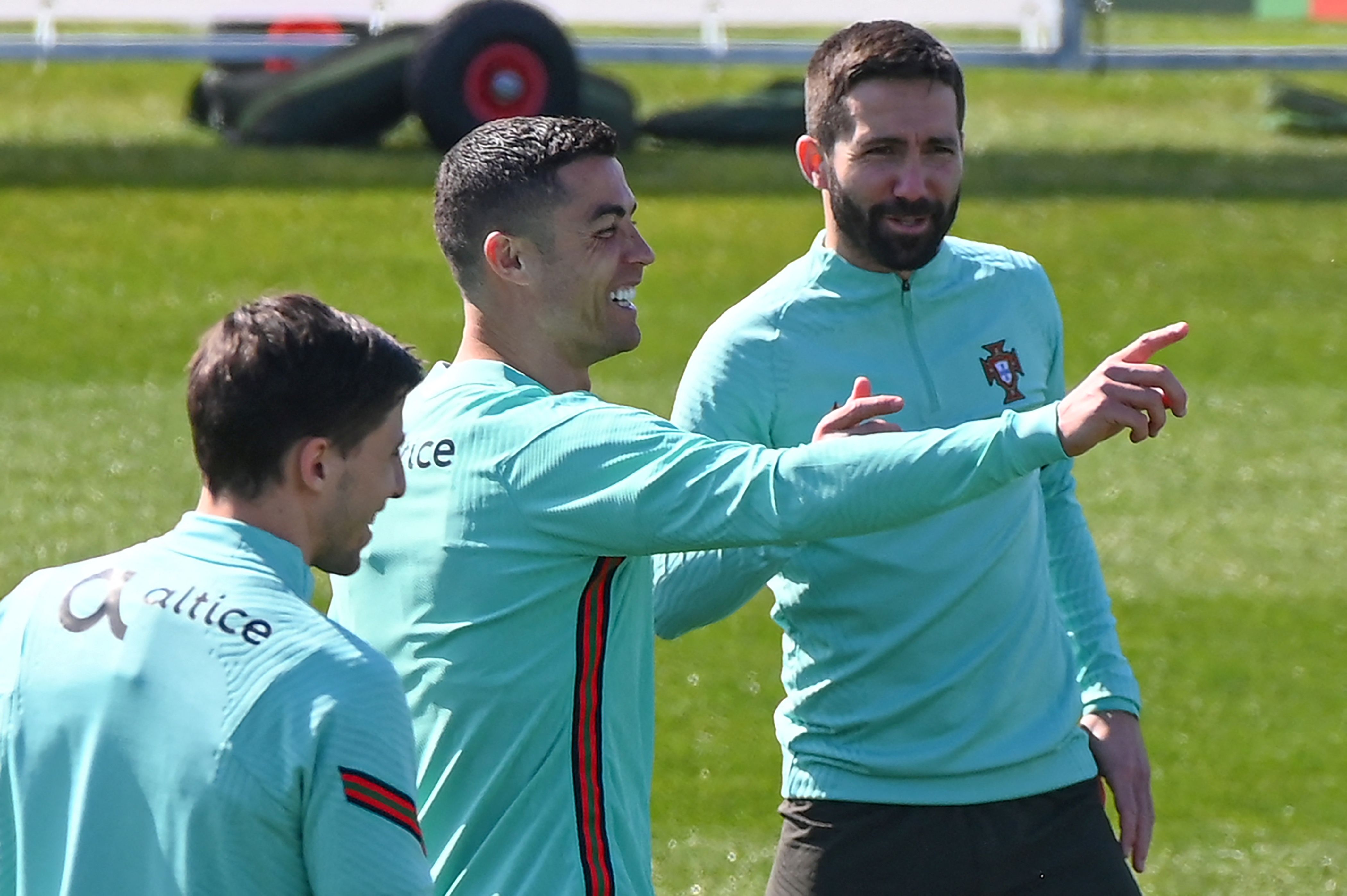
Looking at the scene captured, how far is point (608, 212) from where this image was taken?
3318 millimetres

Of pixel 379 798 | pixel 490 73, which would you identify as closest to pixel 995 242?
pixel 490 73

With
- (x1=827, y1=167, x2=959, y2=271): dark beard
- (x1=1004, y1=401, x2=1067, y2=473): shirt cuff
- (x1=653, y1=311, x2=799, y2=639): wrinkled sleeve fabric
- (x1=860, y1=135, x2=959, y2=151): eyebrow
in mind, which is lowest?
(x1=653, y1=311, x2=799, y2=639): wrinkled sleeve fabric

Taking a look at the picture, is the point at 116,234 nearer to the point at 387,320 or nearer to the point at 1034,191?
the point at 387,320

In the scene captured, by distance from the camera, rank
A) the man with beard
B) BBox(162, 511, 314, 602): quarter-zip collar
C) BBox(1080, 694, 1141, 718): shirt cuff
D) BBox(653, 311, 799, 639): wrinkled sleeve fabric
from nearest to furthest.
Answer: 1. BBox(162, 511, 314, 602): quarter-zip collar
2. BBox(653, 311, 799, 639): wrinkled sleeve fabric
3. the man with beard
4. BBox(1080, 694, 1141, 718): shirt cuff

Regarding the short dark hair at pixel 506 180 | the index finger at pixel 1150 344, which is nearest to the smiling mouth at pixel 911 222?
the short dark hair at pixel 506 180

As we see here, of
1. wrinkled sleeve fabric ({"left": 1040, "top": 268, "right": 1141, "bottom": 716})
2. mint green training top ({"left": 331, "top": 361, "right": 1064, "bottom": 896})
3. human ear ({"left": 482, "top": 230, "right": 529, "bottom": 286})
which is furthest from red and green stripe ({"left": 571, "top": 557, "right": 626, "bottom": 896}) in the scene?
wrinkled sleeve fabric ({"left": 1040, "top": 268, "right": 1141, "bottom": 716})

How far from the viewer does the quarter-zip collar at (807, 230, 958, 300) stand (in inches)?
154

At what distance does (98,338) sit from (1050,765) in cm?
948

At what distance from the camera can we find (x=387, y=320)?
1241cm

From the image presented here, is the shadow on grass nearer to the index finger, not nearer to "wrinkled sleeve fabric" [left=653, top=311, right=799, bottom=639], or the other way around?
"wrinkled sleeve fabric" [left=653, top=311, right=799, bottom=639]

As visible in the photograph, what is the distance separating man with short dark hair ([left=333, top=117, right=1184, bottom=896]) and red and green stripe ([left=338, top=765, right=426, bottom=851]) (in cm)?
44

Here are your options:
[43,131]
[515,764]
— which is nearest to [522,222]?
[515,764]

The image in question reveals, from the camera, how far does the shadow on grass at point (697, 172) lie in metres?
15.5

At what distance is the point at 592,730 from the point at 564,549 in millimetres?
267
